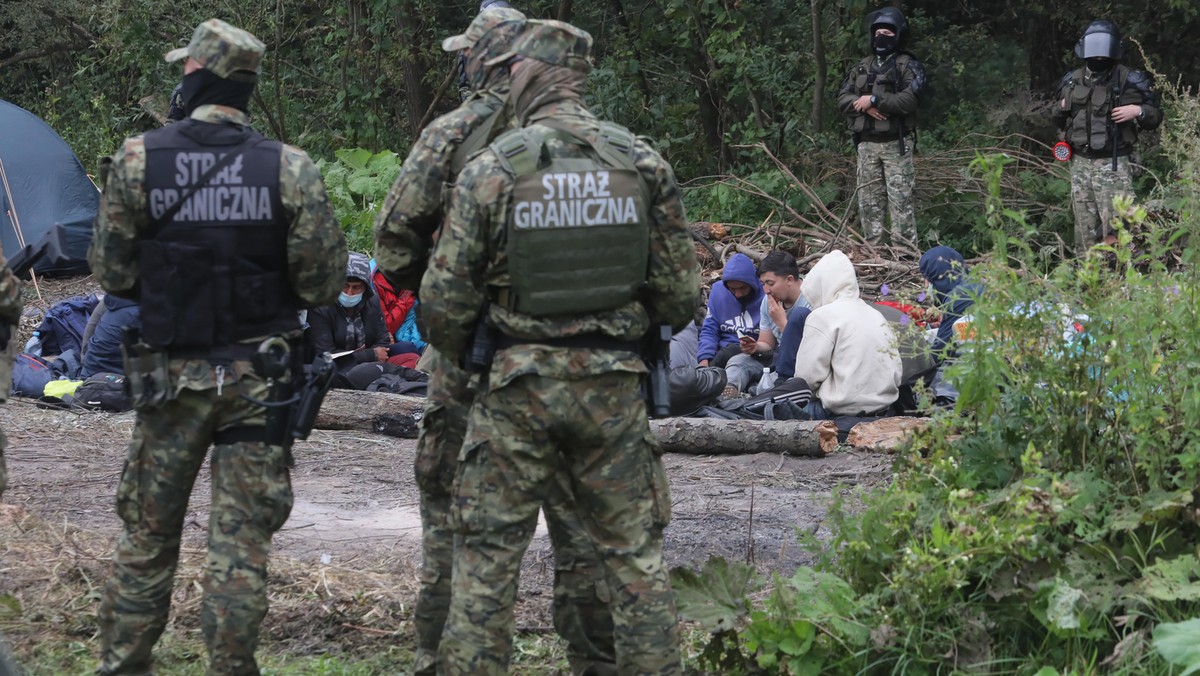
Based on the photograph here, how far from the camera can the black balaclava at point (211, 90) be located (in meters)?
4.12

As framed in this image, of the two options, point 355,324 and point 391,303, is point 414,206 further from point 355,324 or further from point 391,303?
point 391,303

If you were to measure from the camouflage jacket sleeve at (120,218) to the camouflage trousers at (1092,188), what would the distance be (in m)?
8.38

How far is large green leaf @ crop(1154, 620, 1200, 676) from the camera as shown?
3525 millimetres

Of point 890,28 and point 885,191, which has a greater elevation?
point 890,28

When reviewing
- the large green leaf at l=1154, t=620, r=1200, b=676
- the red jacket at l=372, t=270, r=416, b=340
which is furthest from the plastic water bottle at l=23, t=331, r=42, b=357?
the large green leaf at l=1154, t=620, r=1200, b=676

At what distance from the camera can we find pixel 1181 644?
3551mm

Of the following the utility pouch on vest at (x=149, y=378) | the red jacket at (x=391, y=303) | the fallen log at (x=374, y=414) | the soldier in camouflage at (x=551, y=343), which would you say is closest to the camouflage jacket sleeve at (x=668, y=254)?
the soldier in camouflage at (x=551, y=343)

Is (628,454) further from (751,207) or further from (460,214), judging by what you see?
(751,207)

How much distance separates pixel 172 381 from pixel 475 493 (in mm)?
1008

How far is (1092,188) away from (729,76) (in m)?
5.12

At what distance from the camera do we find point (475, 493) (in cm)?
379

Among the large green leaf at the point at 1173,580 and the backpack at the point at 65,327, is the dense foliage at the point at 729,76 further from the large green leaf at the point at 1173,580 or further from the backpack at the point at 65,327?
the large green leaf at the point at 1173,580

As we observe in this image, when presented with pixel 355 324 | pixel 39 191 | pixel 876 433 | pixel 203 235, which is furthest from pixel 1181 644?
pixel 39 191

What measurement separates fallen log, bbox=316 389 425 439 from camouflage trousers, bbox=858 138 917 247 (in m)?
5.15
